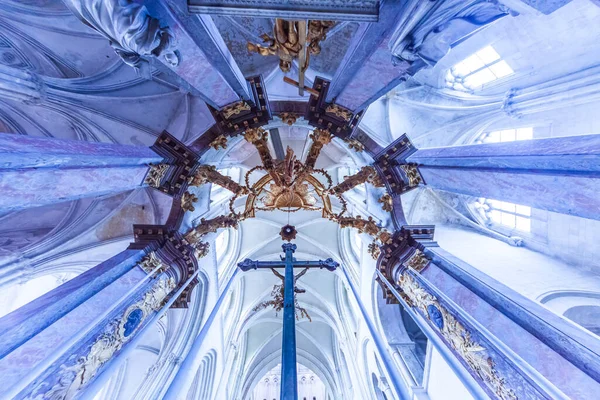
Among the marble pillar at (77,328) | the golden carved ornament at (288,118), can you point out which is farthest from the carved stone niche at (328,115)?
the marble pillar at (77,328)

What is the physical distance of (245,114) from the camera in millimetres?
5473

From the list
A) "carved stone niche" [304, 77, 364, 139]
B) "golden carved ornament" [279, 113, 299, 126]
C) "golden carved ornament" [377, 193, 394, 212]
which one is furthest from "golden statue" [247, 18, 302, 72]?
"golden carved ornament" [377, 193, 394, 212]

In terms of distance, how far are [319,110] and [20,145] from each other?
465 cm

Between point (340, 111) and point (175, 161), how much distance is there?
3606mm

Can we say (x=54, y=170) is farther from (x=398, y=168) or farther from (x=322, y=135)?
(x=398, y=168)

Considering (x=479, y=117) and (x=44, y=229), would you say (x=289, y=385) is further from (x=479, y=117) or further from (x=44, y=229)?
(x=44, y=229)

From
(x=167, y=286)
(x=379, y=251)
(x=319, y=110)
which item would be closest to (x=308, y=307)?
(x=379, y=251)

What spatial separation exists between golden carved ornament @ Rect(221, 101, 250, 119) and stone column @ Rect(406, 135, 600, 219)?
157 inches

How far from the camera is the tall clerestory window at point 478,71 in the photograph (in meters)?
9.04

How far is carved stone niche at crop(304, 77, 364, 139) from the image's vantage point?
17.8ft

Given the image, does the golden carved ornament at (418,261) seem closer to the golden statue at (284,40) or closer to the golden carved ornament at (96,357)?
the golden statue at (284,40)

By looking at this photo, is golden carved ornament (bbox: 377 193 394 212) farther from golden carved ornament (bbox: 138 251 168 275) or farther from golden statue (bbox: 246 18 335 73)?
golden carved ornament (bbox: 138 251 168 275)

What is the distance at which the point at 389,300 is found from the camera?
6516 millimetres

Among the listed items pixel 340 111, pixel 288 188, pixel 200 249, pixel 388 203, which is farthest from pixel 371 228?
pixel 200 249
